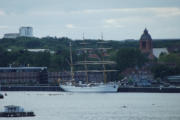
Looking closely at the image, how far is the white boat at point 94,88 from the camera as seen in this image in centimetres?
13575

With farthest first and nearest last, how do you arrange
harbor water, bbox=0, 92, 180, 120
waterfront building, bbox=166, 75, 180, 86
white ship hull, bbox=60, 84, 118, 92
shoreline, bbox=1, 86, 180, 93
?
waterfront building, bbox=166, 75, 180, 86 → white ship hull, bbox=60, 84, 118, 92 → shoreline, bbox=1, 86, 180, 93 → harbor water, bbox=0, 92, 180, 120

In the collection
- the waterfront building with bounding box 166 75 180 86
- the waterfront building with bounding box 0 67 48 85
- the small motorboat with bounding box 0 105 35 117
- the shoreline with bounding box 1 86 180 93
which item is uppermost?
the waterfront building with bounding box 0 67 48 85

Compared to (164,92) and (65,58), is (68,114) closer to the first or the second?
(164,92)

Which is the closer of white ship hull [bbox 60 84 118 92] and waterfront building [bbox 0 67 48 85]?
white ship hull [bbox 60 84 118 92]

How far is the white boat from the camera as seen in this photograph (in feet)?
445

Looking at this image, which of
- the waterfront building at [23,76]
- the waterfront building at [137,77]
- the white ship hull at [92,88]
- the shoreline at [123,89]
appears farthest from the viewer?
the waterfront building at [23,76]

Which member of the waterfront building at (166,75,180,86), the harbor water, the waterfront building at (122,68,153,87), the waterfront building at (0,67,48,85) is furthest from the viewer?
the waterfront building at (0,67,48,85)

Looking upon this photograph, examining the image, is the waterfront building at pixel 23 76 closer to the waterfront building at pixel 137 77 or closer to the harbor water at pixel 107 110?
the waterfront building at pixel 137 77

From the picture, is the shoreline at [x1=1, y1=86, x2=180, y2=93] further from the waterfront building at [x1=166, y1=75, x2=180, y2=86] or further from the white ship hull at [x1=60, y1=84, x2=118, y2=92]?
the waterfront building at [x1=166, y1=75, x2=180, y2=86]

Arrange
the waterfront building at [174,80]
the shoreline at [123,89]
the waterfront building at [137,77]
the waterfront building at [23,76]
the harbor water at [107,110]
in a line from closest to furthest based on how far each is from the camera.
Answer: the harbor water at [107,110]
the shoreline at [123,89]
the waterfront building at [137,77]
the waterfront building at [174,80]
the waterfront building at [23,76]

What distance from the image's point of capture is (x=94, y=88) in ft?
452

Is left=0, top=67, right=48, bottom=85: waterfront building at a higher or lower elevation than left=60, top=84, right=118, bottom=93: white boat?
higher

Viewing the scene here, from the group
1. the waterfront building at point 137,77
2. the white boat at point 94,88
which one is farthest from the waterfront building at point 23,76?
the white boat at point 94,88

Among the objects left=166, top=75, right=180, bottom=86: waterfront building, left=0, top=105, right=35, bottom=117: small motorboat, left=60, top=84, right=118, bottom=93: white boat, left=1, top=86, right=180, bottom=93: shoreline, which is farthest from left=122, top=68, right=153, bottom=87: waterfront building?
left=0, top=105, right=35, bottom=117: small motorboat
